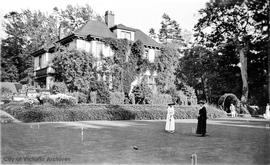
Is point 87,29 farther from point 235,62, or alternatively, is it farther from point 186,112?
point 235,62

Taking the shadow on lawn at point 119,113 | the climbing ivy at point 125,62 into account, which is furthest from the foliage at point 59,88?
the shadow on lawn at point 119,113

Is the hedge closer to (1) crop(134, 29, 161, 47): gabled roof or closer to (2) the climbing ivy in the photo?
(2) the climbing ivy

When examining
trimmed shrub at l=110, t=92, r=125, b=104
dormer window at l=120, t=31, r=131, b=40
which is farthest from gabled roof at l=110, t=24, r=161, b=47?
trimmed shrub at l=110, t=92, r=125, b=104

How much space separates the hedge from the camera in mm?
20300

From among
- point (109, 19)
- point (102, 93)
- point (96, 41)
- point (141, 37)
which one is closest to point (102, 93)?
point (102, 93)

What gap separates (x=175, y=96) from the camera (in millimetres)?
35844

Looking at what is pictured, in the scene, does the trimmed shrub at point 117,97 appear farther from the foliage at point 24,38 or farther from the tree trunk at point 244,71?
the foliage at point 24,38

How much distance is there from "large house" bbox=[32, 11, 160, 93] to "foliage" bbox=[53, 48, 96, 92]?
1.51 metres

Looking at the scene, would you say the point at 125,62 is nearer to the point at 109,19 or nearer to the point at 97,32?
the point at 97,32

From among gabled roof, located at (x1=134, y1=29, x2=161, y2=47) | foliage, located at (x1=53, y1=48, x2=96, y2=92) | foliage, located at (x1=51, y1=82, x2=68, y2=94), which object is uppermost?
gabled roof, located at (x1=134, y1=29, x2=161, y2=47)

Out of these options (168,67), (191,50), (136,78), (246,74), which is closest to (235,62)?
(246,74)

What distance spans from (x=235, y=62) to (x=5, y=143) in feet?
116

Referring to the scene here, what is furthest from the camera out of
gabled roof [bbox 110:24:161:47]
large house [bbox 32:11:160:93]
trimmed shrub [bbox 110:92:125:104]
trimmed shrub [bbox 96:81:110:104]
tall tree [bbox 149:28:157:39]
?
tall tree [bbox 149:28:157:39]

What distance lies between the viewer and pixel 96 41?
34281 millimetres
